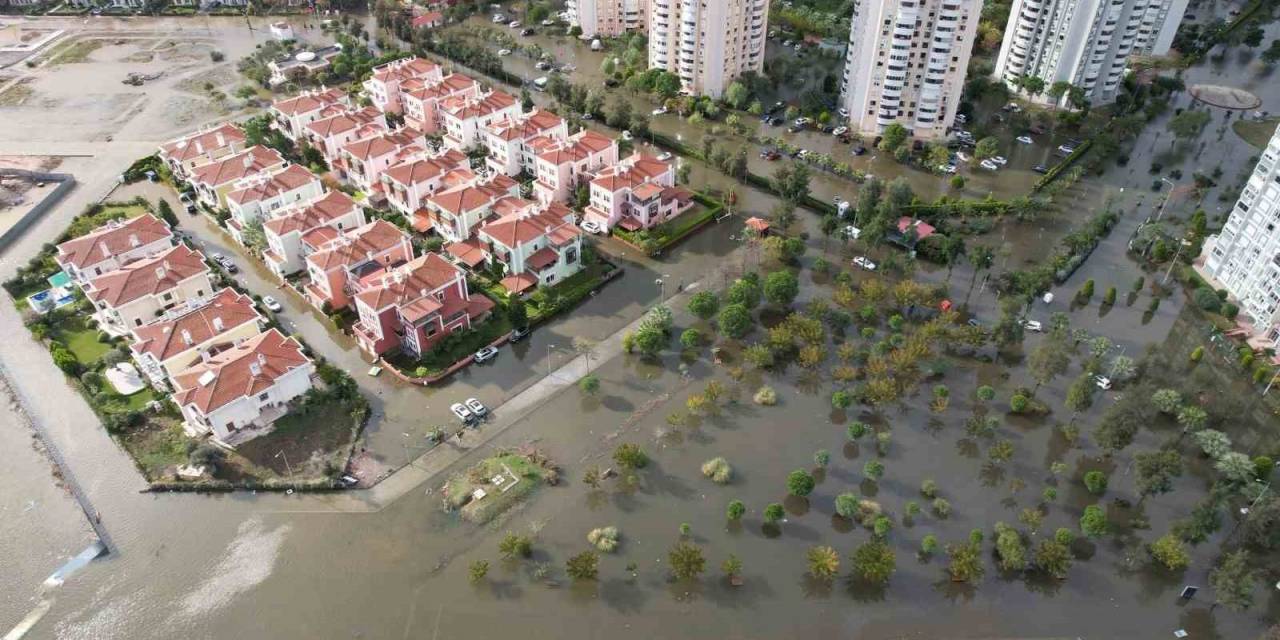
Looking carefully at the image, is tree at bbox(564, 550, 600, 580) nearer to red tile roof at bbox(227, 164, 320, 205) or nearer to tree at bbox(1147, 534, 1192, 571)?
tree at bbox(1147, 534, 1192, 571)

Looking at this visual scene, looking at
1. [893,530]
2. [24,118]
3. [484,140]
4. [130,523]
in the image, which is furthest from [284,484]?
[24,118]

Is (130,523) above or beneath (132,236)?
beneath

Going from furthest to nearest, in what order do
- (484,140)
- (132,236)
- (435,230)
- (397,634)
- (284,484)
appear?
1. (484,140)
2. (435,230)
3. (132,236)
4. (284,484)
5. (397,634)

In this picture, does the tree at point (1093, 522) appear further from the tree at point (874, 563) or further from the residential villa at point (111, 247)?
the residential villa at point (111, 247)

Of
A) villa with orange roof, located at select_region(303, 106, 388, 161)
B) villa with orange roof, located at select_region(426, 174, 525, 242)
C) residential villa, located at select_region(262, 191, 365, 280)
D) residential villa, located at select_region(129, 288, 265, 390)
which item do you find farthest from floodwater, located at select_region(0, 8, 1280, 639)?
villa with orange roof, located at select_region(303, 106, 388, 161)

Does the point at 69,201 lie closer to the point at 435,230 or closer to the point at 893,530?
the point at 435,230

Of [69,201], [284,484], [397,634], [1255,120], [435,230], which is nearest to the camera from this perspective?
[397,634]

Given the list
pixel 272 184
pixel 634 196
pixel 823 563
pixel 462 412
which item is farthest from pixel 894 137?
pixel 272 184

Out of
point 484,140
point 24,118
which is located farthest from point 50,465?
point 24,118

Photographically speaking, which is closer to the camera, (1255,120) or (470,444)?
(470,444)
